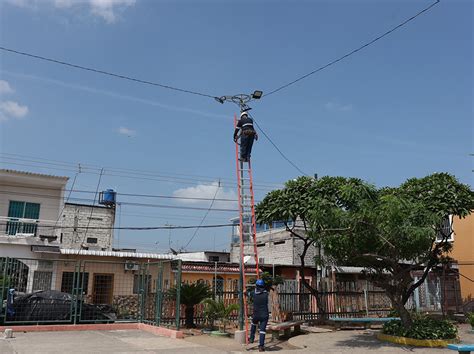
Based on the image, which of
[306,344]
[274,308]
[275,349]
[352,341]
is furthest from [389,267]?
[274,308]

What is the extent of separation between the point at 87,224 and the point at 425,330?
22.4m

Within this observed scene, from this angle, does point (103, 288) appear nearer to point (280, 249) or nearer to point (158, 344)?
point (158, 344)

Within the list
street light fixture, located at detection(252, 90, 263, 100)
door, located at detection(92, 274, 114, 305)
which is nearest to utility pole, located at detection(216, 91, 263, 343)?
street light fixture, located at detection(252, 90, 263, 100)

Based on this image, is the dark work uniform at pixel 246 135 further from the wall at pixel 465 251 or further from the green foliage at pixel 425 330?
the wall at pixel 465 251

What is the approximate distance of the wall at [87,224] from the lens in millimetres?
28444

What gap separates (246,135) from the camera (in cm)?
1338

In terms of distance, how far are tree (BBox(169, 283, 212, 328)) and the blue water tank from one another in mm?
→ 15815

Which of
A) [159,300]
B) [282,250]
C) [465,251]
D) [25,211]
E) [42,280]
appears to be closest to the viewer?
[159,300]

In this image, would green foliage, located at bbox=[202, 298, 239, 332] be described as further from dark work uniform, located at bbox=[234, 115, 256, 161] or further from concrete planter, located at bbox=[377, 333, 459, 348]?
concrete planter, located at bbox=[377, 333, 459, 348]

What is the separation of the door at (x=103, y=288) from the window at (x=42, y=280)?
2074 millimetres

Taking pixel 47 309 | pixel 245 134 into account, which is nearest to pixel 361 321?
pixel 245 134

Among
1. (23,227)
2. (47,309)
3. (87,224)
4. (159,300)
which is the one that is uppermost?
(87,224)

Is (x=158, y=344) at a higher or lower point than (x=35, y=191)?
lower

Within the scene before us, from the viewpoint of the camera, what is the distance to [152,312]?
15820 mm
